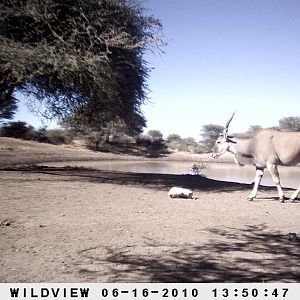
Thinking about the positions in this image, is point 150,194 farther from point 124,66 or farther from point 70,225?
point 124,66

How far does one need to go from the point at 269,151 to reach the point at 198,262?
22.4 ft

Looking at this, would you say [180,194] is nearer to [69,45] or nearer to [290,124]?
[69,45]

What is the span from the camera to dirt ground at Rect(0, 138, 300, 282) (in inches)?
181

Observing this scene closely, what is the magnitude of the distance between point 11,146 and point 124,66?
22.5 m

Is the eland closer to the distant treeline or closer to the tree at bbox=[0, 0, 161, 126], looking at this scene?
the tree at bbox=[0, 0, 161, 126]

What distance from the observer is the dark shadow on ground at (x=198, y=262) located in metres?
4.50

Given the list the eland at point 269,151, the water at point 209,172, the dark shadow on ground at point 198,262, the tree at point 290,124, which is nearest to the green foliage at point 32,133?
the water at point 209,172

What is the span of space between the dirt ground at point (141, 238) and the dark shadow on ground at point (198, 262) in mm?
13

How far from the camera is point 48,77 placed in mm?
12734

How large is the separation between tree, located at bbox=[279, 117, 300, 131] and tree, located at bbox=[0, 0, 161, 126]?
51.7 meters

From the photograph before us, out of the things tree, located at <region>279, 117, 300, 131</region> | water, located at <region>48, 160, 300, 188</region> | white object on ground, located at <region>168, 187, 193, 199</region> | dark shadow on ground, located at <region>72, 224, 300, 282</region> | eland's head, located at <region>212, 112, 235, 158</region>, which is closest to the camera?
dark shadow on ground, located at <region>72, 224, 300, 282</region>

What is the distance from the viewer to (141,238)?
614 cm

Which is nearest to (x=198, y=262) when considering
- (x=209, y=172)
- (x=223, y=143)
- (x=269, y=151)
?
(x=269, y=151)

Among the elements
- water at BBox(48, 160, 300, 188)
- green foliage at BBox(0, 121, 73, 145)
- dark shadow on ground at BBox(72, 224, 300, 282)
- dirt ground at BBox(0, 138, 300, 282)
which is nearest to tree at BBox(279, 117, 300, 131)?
water at BBox(48, 160, 300, 188)
